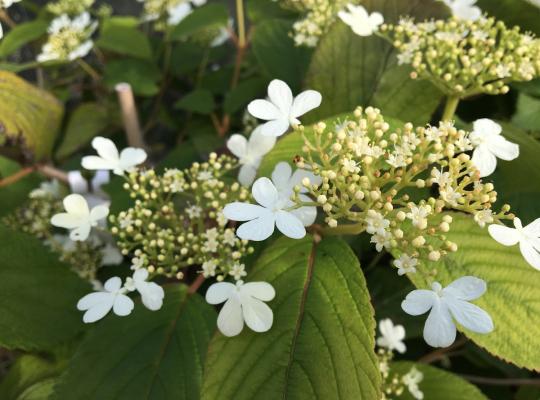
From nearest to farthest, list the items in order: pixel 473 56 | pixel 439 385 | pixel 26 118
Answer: pixel 473 56
pixel 439 385
pixel 26 118

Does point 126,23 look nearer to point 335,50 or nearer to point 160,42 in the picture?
point 160,42

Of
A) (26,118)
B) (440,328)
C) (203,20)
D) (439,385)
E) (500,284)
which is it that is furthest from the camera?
(203,20)

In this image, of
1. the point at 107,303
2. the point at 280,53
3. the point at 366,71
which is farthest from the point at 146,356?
the point at 280,53

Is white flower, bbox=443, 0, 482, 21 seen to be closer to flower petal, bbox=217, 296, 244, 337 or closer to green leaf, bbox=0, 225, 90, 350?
flower petal, bbox=217, 296, 244, 337

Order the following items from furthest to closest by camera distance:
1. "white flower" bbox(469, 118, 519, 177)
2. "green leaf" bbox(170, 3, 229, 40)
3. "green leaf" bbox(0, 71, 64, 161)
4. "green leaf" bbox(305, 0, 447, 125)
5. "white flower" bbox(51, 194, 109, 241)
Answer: "green leaf" bbox(170, 3, 229, 40)
"green leaf" bbox(0, 71, 64, 161)
"green leaf" bbox(305, 0, 447, 125)
"white flower" bbox(51, 194, 109, 241)
"white flower" bbox(469, 118, 519, 177)

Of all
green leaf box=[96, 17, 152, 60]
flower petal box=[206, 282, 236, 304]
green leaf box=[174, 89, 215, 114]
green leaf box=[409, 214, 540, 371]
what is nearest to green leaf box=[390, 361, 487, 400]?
green leaf box=[409, 214, 540, 371]

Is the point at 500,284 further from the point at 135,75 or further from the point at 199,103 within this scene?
the point at 135,75
